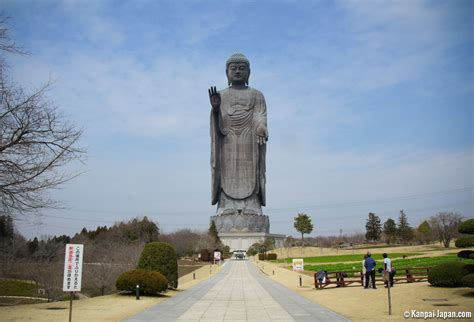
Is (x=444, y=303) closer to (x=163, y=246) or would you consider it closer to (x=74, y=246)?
(x=74, y=246)

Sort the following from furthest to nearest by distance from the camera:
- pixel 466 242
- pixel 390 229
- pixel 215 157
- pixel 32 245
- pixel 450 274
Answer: pixel 390 229
pixel 215 157
pixel 32 245
pixel 450 274
pixel 466 242

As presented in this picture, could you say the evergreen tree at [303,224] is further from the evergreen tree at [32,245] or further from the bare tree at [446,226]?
the evergreen tree at [32,245]

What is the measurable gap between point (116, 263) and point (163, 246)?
1284 centimetres

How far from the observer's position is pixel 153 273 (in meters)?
16.0

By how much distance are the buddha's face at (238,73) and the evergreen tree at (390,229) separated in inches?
1311

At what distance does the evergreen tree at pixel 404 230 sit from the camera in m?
76.5

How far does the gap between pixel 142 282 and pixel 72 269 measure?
20.9ft

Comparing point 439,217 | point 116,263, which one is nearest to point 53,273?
point 116,263

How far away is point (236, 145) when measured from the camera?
2662 inches

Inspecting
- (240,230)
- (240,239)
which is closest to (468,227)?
(240,230)

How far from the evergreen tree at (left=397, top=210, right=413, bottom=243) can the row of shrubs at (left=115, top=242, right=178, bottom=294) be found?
65.3m

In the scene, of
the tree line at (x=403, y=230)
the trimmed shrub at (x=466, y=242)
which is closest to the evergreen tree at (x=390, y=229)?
the tree line at (x=403, y=230)

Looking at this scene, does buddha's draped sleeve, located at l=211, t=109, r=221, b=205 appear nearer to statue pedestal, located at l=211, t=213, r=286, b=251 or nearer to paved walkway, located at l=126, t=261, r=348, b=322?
statue pedestal, located at l=211, t=213, r=286, b=251

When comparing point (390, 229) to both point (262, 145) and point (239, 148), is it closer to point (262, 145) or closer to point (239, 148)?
point (262, 145)
